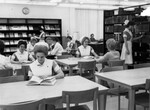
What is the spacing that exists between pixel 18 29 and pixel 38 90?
8673mm

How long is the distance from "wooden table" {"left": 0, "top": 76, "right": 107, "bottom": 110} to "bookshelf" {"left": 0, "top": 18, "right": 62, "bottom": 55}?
8.26 meters

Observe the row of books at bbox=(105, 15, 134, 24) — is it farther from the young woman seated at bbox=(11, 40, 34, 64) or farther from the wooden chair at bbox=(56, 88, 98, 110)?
the wooden chair at bbox=(56, 88, 98, 110)

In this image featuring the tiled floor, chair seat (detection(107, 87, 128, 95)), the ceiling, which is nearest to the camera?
chair seat (detection(107, 87, 128, 95))

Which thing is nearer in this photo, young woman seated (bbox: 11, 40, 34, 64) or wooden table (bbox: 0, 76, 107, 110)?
wooden table (bbox: 0, 76, 107, 110)

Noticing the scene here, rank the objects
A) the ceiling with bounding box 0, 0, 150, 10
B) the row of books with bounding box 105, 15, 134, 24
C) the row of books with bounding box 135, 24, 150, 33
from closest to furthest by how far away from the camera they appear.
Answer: the row of books with bounding box 135, 24, 150, 33, the row of books with bounding box 105, 15, 134, 24, the ceiling with bounding box 0, 0, 150, 10

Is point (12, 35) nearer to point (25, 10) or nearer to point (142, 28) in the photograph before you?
point (25, 10)

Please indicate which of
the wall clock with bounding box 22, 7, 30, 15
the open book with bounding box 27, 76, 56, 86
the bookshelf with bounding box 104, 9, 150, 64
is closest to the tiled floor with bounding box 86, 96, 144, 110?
the open book with bounding box 27, 76, 56, 86

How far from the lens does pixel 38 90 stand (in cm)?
223

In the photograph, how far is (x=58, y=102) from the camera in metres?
2.06

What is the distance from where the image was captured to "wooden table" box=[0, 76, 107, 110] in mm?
1994

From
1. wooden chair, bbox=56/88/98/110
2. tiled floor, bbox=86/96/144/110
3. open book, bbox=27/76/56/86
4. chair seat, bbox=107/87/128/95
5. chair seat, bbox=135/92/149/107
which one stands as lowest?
tiled floor, bbox=86/96/144/110

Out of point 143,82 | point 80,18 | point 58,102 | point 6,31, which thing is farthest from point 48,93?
point 80,18

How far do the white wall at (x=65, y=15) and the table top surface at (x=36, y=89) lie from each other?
9.01 meters

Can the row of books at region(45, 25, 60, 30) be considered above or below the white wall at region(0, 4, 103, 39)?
below
